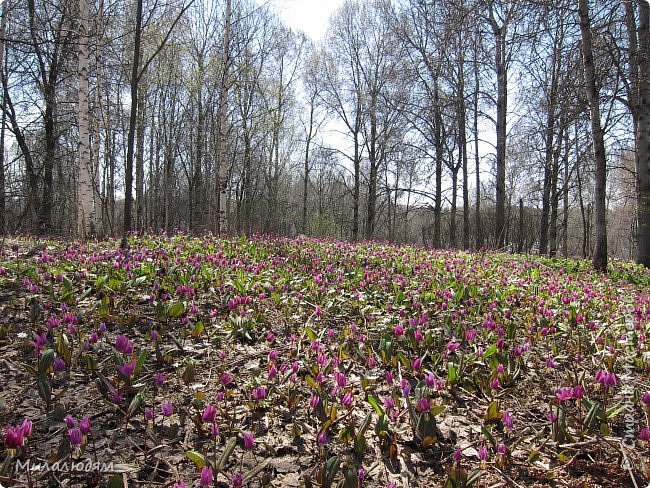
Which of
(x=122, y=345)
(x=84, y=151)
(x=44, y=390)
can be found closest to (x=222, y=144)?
(x=84, y=151)

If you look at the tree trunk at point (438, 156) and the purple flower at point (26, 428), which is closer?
the purple flower at point (26, 428)

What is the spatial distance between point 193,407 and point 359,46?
20410 millimetres

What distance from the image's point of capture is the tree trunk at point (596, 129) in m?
7.89

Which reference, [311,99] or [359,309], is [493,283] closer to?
[359,309]

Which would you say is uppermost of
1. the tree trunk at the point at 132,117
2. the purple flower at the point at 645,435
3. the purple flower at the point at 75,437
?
the tree trunk at the point at 132,117

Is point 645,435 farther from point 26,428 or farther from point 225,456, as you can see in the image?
point 26,428

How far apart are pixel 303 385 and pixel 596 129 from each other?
30.0 feet

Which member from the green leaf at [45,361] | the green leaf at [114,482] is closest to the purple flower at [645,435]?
the green leaf at [114,482]

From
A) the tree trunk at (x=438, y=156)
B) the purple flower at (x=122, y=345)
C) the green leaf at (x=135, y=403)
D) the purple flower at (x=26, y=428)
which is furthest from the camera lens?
the tree trunk at (x=438, y=156)

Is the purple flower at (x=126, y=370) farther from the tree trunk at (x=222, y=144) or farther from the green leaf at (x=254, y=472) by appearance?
the tree trunk at (x=222, y=144)

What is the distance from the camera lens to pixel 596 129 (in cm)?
→ 825

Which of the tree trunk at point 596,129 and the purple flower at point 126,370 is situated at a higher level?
Result: the tree trunk at point 596,129

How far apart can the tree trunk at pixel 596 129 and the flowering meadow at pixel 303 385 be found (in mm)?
4568

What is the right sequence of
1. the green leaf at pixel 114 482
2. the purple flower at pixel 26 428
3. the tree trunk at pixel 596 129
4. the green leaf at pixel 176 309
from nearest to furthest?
the green leaf at pixel 114 482, the purple flower at pixel 26 428, the green leaf at pixel 176 309, the tree trunk at pixel 596 129
